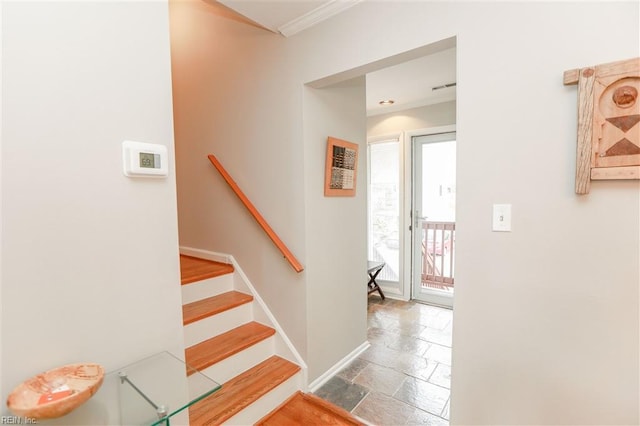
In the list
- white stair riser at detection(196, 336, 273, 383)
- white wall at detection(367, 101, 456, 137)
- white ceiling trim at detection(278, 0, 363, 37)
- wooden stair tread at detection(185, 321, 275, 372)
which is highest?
white ceiling trim at detection(278, 0, 363, 37)

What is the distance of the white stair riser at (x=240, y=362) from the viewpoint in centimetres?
188

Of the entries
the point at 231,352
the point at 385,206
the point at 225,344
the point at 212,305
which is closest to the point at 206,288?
the point at 212,305

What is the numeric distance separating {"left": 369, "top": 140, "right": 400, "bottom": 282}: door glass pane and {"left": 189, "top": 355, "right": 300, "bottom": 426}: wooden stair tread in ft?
7.82

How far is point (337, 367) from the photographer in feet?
7.86

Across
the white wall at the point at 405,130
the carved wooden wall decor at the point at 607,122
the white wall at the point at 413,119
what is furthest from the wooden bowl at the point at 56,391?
the white wall at the point at 413,119

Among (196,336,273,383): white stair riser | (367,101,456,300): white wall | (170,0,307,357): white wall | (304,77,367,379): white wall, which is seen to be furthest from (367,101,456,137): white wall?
(196,336,273,383): white stair riser

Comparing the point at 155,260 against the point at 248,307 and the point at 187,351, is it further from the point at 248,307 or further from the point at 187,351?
the point at 248,307

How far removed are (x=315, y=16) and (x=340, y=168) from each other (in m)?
1.04

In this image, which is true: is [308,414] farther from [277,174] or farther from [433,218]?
[433,218]

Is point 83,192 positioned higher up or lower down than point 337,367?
higher up

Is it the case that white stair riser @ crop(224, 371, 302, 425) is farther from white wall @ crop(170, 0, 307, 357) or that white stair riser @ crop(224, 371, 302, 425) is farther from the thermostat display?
the thermostat display

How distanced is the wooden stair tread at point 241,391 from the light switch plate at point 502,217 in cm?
164

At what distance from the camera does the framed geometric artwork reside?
223 centimetres

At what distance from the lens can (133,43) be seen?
3.85 feet
